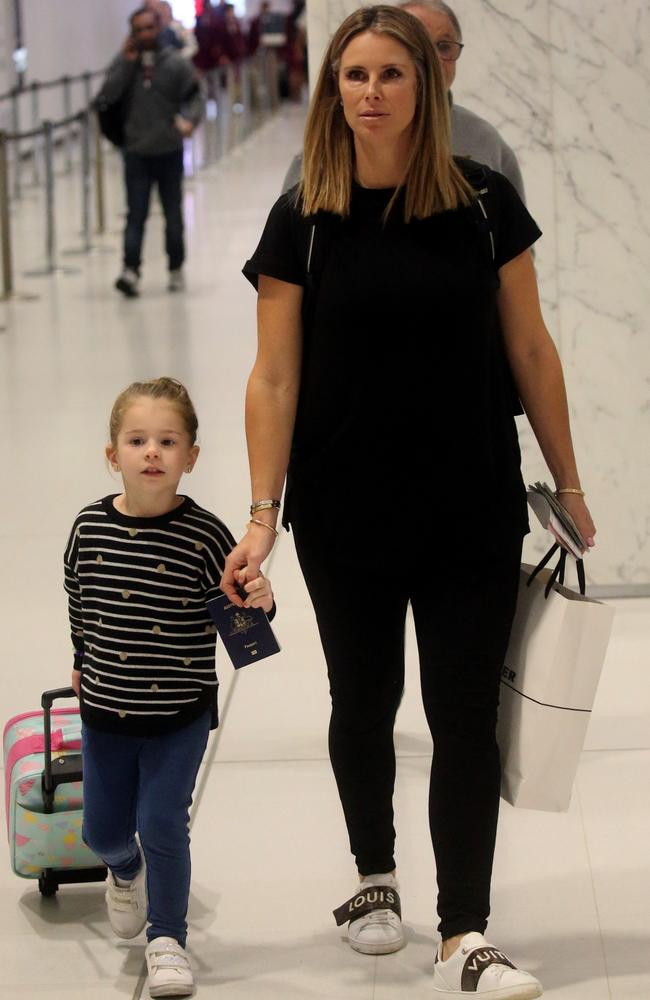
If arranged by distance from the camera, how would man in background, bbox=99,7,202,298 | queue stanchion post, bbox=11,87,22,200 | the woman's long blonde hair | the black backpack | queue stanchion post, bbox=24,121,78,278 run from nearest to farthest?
the woman's long blonde hair → man in background, bbox=99,7,202,298 → the black backpack → queue stanchion post, bbox=24,121,78,278 → queue stanchion post, bbox=11,87,22,200

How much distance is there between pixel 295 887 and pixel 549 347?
139 cm

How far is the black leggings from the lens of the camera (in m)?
2.93

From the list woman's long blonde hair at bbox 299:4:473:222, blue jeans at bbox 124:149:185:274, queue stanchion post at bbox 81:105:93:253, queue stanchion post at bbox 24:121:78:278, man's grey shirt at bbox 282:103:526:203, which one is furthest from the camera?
queue stanchion post at bbox 81:105:93:253

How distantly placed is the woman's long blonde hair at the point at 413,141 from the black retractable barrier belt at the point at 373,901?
1372 millimetres

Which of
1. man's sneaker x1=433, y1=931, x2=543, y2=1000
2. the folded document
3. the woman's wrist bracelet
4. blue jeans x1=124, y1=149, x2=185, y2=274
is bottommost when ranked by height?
blue jeans x1=124, y1=149, x2=185, y2=274

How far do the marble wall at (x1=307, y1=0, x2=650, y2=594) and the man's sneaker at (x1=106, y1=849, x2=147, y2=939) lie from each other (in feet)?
8.58

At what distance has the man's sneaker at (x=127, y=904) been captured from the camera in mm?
3287

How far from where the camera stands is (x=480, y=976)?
2.91 m

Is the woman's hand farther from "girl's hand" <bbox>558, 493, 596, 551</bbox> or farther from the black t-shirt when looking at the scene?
"girl's hand" <bbox>558, 493, 596, 551</bbox>

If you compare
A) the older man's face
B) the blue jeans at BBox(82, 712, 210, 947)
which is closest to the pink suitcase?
the blue jeans at BBox(82, 712, 210, 947)

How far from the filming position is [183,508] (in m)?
3.06

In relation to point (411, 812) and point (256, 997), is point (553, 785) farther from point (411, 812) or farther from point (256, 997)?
point (411, 812)

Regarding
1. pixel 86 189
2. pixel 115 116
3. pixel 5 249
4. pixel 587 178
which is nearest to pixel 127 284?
pixel 5 249

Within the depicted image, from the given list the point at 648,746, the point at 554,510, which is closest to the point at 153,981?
the point at 554,510
